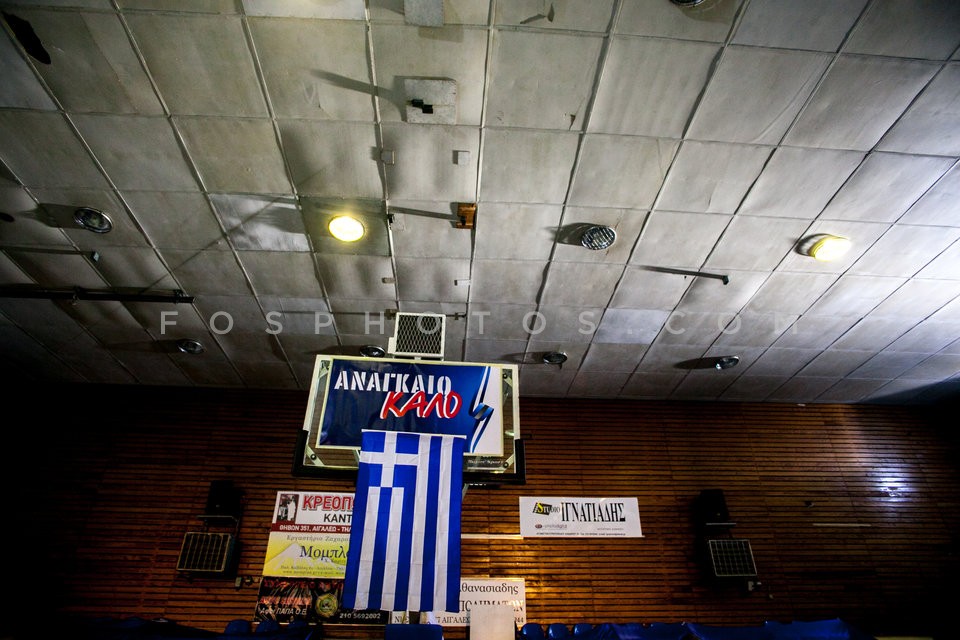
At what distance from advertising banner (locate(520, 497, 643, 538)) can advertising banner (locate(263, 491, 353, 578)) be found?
8.63 ft

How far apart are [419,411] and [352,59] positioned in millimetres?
2663

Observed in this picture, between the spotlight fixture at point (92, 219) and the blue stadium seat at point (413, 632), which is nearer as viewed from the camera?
the spotlight fixture at point (92, 219)

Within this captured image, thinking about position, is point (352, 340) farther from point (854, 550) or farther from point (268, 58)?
point (854, 550)

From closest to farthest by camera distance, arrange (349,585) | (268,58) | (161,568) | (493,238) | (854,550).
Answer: (349,585) → (268,58) → (493,238) → (161,568) → (854,550)

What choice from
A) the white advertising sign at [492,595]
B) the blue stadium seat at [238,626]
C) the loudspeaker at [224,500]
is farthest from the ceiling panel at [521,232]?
the blue stadium seat at [238,626]

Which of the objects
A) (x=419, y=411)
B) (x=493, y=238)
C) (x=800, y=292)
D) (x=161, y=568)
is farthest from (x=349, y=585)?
(x=800, y=292)

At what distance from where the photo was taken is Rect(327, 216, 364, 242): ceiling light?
4.46 metres

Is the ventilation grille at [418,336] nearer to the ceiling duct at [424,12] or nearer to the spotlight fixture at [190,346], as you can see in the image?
the ceiling duct at [424,12]

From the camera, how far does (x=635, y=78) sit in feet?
11.3

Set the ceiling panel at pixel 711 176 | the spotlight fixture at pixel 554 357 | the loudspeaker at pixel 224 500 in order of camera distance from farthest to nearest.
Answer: the spotlight fixture at pixel 554 357
the loudspeaker at pixel 224 500
the ceiling panel at pixel 711 176

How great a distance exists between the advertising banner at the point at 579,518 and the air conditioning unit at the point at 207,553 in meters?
4.07

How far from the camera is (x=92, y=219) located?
14.6ft

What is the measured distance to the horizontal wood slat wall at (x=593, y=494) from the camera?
639 centimetres
